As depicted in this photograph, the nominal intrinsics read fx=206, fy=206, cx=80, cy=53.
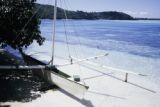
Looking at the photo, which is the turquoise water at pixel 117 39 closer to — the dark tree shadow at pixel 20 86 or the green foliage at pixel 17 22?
the green foliage at pixel 17 22

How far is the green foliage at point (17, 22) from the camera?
14.8m

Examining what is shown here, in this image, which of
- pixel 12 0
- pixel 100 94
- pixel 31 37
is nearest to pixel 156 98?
pixel 100 94

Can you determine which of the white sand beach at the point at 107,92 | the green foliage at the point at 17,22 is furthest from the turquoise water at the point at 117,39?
the white sand beach at the point at 107,92

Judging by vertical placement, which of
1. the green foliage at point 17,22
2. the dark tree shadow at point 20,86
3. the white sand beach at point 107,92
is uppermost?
the green foliage at point 17,22

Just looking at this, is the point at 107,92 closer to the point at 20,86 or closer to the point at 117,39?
the point at 20,86

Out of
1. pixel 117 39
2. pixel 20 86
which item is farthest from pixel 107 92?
pixel 117 39

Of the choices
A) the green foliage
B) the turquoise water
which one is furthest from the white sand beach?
the green foliage

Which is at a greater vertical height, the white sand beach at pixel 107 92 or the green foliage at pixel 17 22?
the green foliage at pixel 17 22

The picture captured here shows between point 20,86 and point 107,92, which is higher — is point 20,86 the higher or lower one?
the higher one

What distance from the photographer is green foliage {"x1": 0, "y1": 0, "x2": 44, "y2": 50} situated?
14844 millimetres

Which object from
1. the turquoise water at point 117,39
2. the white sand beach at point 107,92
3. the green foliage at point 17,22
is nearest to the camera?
the white sand beach at point 107,92

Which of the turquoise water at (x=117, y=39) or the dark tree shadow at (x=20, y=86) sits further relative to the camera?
the turquoise water at (x=117, y=39)

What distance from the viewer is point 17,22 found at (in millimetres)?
15617

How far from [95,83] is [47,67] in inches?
160
